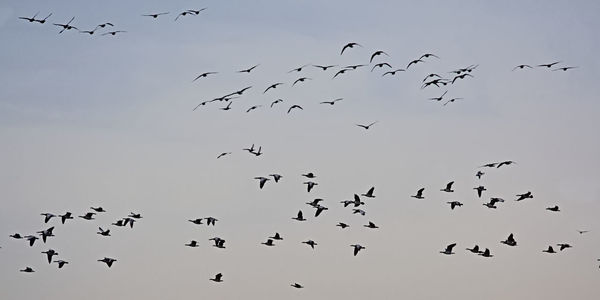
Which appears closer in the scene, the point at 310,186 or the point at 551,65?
the point at 551,65

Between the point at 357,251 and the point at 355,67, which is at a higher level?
the point at 355,67

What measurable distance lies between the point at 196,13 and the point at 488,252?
41.0 meters

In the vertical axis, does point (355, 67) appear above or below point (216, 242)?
above

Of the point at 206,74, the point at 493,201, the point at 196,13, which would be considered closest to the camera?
the point at 196,13

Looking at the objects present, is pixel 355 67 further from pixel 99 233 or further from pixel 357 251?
pixel 99 233

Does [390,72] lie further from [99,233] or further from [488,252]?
[99,233]

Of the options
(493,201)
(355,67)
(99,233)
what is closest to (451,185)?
(493,201)

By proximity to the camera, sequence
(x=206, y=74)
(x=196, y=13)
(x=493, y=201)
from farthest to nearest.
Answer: (x=493, y=201), (x=206, y=74), (x=196, y=13)

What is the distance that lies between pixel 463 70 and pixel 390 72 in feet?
22.4

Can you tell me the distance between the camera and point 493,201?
397ft

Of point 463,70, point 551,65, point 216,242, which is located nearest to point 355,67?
point 463,70

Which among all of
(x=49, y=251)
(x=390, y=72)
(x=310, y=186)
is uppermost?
(x=390, y=72)

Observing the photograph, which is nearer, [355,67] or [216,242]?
[355,67]

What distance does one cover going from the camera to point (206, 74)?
11338cm
